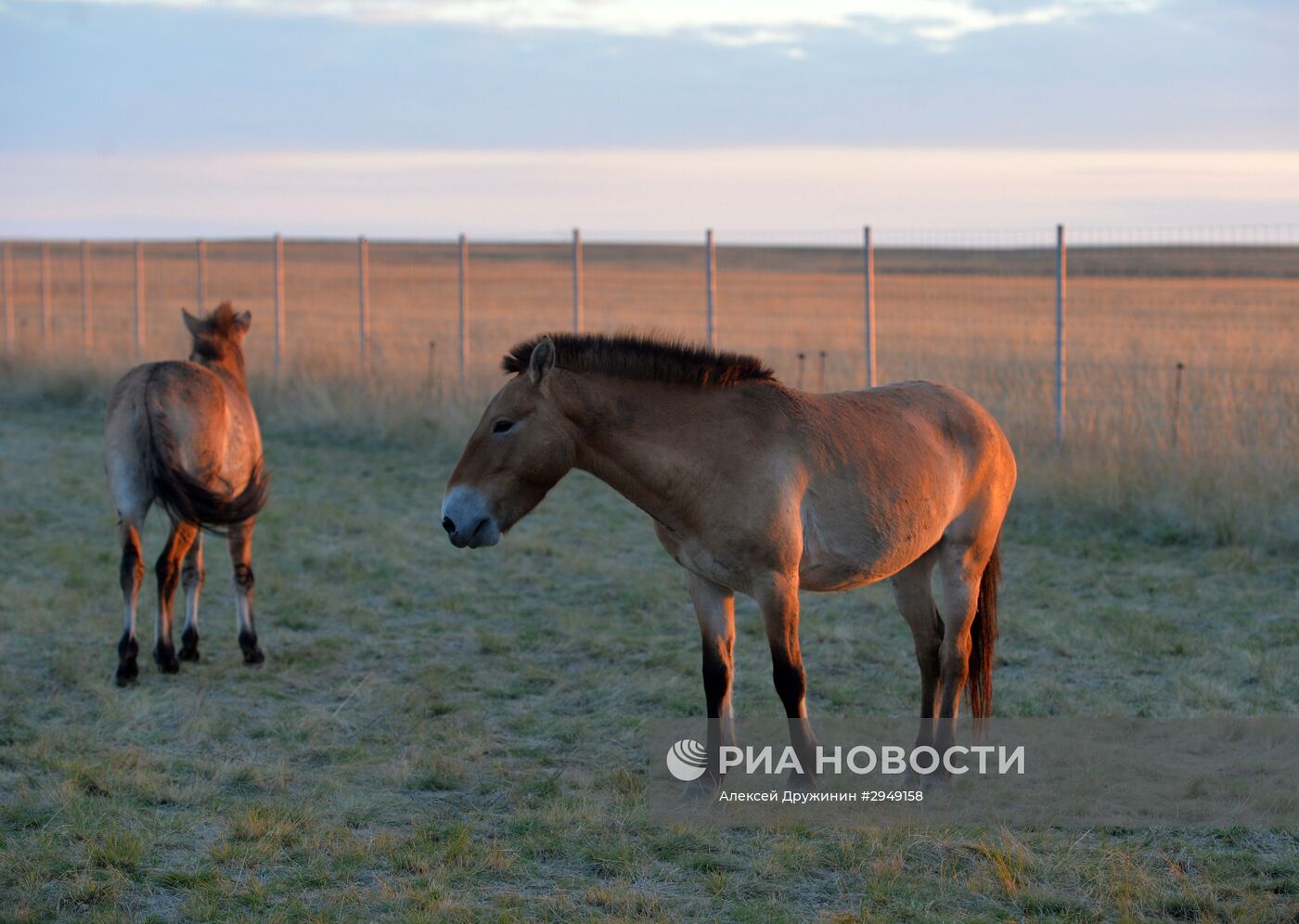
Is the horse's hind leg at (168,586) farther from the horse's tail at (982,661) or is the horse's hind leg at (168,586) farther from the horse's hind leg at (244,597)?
the horse's tail at (982,661)

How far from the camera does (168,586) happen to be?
256 inches

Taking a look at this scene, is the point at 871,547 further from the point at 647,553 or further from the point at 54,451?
the point at 54,451

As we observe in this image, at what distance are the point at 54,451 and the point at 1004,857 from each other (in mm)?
12193

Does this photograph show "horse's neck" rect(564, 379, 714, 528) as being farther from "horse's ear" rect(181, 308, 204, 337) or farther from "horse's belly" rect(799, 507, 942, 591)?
"horse's ear" rect(181, 308, 204, 337)

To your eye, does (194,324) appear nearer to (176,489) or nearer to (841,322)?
(176,489)

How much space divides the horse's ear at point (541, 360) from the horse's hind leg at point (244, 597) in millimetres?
3066

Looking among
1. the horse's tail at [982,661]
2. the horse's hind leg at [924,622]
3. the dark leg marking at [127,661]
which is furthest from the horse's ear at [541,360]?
the dark leg marking at [127,661]

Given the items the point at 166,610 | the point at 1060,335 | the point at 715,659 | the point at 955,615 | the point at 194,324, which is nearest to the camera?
the point at 715,659

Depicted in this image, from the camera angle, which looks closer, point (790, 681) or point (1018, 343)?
point (790, 681)

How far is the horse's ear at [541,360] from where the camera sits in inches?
171

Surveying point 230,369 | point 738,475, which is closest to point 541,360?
point 738,475

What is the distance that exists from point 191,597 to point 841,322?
20826 mm

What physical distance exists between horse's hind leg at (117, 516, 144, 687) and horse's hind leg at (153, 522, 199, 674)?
0.11 metres

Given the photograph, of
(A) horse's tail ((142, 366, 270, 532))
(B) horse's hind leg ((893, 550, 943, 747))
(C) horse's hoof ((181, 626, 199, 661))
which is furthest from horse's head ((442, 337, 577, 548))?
(C) horse's hoof ((181, 626, 199, 661))
